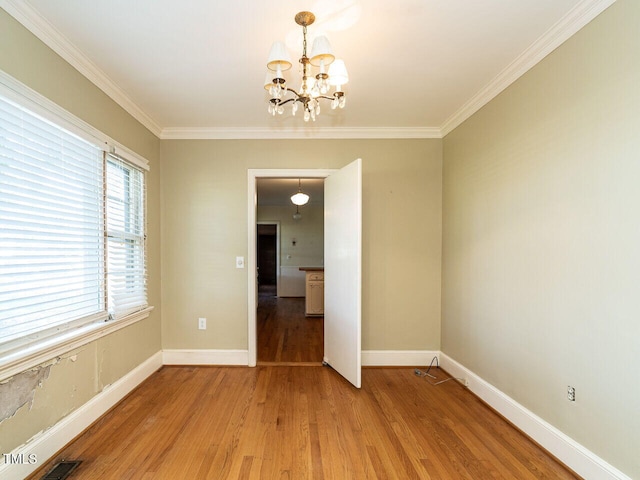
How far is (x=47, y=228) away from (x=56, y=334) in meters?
0.63

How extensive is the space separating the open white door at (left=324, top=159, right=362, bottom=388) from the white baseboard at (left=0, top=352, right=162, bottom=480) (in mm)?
1793

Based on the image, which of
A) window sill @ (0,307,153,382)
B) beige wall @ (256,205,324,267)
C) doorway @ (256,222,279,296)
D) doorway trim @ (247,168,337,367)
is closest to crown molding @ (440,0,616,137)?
doorway trim @ (247,168,337,367)

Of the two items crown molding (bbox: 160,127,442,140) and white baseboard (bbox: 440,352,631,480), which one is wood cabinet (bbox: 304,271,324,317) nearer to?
crown molding (bbox: 160,127,442,140)

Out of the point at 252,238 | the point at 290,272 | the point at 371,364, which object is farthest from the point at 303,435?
the point at 290,272

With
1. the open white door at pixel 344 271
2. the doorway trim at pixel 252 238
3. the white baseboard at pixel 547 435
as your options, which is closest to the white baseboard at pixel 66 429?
the doorway trim at pixel 252 238

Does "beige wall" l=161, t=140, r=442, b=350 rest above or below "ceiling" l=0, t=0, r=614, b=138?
below

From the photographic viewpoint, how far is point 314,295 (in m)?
5.59

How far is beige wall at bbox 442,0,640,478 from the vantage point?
1369mm

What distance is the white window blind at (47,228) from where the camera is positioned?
1.49 meters

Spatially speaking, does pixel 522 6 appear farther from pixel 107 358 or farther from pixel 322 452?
pixel 107 358

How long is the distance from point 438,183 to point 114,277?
305 cm

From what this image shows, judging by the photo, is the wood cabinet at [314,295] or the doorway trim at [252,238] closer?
→ the doorway trim at [252,238]

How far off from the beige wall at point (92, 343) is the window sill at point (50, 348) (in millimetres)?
62

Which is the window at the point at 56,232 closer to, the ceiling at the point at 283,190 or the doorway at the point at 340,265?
the doorway at the point at 340,265
